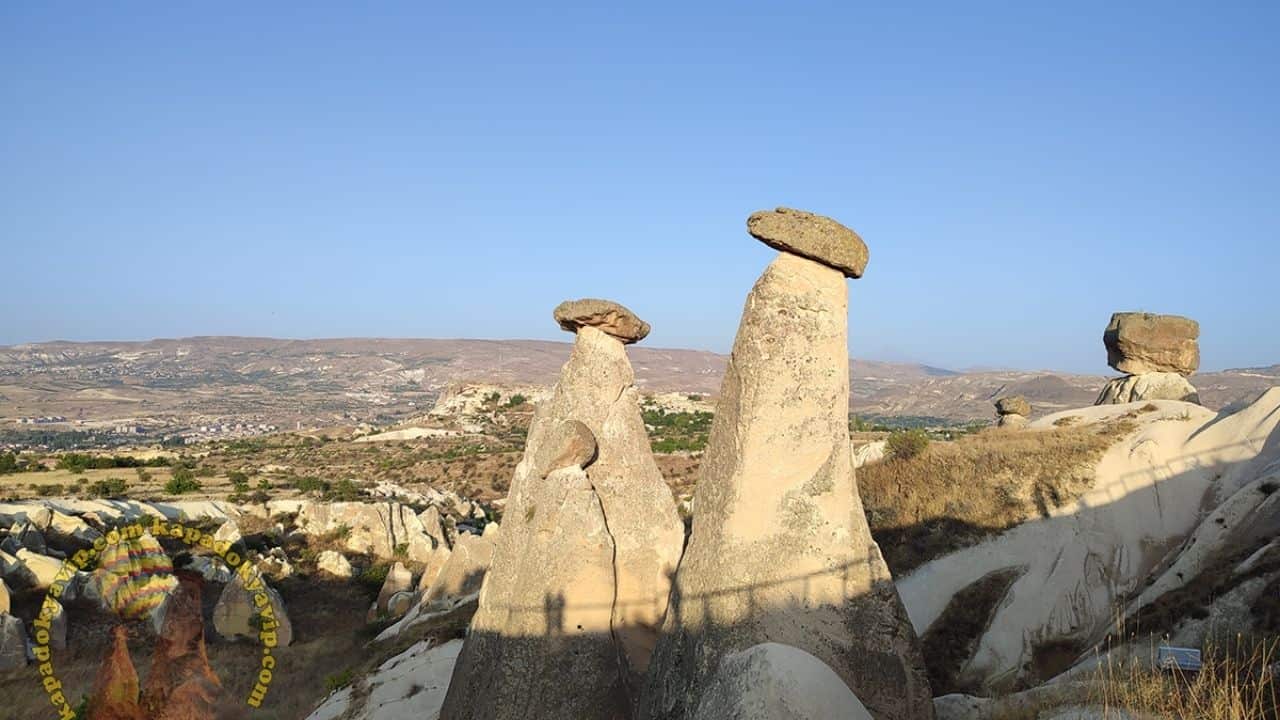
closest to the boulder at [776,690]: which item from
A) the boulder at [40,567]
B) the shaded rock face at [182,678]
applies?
the shaded rock face at [182,678]

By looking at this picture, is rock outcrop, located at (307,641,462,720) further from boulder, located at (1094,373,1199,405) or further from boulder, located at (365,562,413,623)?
boulder, located at (1094,373,1199,405)

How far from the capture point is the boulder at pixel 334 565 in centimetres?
2325

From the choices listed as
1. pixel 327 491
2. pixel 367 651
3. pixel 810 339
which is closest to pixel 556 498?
pixel 810 339

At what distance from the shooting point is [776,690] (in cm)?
475

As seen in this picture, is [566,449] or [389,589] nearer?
[566,449]

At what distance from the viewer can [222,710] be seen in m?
12.8

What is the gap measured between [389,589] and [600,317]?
52.5 ft

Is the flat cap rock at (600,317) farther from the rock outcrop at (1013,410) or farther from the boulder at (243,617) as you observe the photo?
the rock outcrop at (1013,410)

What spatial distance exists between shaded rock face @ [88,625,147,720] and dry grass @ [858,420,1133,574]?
12.3 meters

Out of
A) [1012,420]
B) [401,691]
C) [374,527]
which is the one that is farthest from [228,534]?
[1012,420]

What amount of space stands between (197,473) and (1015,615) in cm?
3980

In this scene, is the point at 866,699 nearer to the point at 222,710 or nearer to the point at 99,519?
the point at 222,710

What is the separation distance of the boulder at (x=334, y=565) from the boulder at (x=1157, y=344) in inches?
946

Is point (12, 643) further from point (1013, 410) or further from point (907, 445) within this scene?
point (1013, 410)
